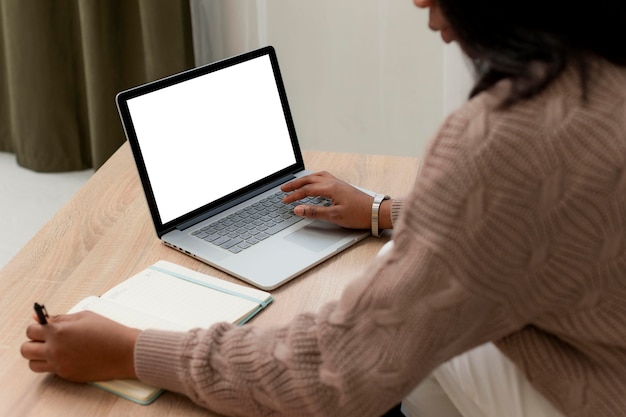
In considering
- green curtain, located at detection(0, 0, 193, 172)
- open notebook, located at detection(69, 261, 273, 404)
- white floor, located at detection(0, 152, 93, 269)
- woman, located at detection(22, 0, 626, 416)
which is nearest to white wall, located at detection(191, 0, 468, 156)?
green curtain, located at detection(0, 0, 193, 172)

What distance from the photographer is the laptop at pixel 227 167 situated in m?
1.11

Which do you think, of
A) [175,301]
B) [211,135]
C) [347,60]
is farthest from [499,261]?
[347,60]

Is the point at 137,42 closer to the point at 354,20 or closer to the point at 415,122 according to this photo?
the point at 354,20

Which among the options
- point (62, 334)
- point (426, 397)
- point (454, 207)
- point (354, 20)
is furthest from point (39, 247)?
point (354, 20)

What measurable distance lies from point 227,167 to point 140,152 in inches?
6.7

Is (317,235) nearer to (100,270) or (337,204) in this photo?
(337,204)

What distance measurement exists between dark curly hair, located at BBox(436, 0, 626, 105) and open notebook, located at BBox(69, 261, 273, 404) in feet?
1.44

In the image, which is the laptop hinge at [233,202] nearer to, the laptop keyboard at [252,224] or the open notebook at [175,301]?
the laptop keyboard at [252,224]

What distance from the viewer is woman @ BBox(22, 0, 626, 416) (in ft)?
2.18

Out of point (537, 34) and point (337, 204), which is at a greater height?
point (537, 34)

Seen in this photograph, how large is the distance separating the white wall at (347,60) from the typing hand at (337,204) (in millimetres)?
970

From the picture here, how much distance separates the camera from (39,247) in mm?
1154

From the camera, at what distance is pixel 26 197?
8.36 ft

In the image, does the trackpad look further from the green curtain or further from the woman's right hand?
the green curtain
